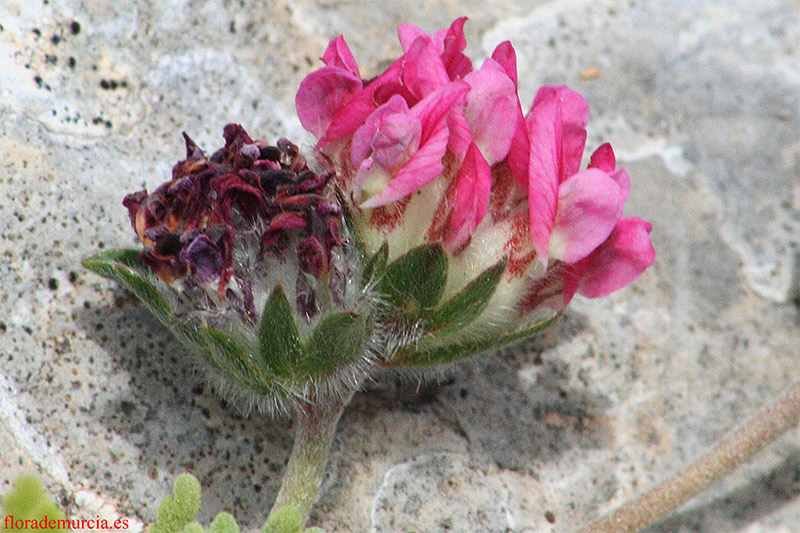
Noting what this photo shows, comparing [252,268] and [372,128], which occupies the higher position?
[372,128]

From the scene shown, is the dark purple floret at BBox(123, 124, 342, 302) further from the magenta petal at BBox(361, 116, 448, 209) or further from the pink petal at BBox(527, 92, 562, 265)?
the pink petal at BBox(527, 92, 562, 265)

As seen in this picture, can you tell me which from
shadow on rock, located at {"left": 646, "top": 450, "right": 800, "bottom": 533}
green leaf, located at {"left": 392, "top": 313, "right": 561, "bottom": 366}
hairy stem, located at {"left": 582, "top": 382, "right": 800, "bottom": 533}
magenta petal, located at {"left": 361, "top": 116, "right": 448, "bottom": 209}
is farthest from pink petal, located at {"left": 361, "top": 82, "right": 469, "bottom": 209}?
shadow on rock, located at {"left": 646, "top": 450, "right": 800, "bottom": 533}

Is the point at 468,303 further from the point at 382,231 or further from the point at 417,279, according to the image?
the point at 382,231

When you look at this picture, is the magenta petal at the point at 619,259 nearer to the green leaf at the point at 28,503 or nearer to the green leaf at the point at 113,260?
the green leaf at the point at 113,260

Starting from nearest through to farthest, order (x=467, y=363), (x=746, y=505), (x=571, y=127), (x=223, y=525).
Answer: (x=223, y=525) < (x=571, y=127) < (x=467, y=363) < (x=746, y=505)

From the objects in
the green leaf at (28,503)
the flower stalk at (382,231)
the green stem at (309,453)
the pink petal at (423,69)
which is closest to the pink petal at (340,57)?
the flower stalk at (382,231)

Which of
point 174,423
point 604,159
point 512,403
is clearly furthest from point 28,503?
point 512,403

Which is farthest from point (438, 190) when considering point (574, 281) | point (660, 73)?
point (660, 73)
